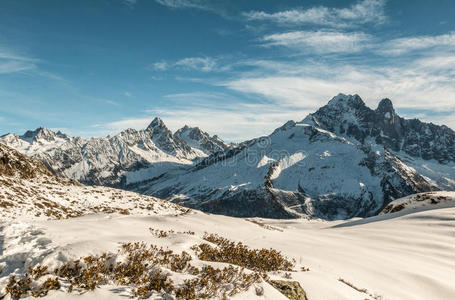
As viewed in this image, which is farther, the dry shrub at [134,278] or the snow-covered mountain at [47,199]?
the snow-covered mountain at [47,199]

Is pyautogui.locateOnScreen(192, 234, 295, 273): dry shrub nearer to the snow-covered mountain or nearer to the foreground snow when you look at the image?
the foreground snow

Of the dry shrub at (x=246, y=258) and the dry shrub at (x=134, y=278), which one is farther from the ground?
the dry shrub at (x=134, y=278)

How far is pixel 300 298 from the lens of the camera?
252 inches

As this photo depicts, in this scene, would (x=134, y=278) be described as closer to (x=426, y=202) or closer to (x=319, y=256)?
(x=319, y=256)

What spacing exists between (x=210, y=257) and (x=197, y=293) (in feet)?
11.4

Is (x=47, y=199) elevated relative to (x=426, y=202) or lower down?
elevated

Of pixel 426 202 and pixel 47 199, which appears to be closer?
pixel 47 199

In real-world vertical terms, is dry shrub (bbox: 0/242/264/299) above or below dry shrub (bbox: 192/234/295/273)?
above

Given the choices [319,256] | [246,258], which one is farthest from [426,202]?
[246,258]

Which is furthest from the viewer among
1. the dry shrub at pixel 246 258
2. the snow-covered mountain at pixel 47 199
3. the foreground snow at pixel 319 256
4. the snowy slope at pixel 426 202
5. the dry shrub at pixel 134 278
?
the snowy slope at pixel 426 202

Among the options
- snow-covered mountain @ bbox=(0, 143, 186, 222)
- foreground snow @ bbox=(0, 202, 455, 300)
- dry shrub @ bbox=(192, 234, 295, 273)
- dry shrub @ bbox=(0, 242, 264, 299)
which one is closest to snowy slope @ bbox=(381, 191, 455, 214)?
foreground snow @ bbox=(0, 202, 455, 300)

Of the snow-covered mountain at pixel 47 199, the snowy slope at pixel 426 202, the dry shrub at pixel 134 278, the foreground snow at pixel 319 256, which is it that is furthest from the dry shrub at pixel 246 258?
the snowy slope at pixel 426 202

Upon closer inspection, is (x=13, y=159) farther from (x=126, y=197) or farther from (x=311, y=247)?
(x=311, y=247)

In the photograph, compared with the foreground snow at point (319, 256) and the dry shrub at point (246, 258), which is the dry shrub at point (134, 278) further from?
the dry shrub at point (246, 258)
